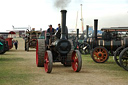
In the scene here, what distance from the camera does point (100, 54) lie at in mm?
10938

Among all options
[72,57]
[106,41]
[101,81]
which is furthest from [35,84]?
[106,41]

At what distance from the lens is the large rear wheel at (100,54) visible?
35.7ft

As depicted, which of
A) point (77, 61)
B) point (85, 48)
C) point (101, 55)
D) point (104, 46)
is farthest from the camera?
point (85, 48)

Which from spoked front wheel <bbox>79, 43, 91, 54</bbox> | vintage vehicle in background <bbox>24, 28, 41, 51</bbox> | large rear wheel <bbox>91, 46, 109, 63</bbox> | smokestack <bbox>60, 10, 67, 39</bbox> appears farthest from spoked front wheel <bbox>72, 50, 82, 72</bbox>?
vintage vehicle in background <bbox>24, 28, 41, 51</bbox>

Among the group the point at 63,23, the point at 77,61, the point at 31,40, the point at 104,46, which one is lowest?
the point at 77,61

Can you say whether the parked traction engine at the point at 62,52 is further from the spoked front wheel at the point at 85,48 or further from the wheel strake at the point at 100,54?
the spoked front wheel at the point at 85,48

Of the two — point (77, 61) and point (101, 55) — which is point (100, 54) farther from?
point (77, 61)

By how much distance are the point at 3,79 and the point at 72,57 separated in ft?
9.02

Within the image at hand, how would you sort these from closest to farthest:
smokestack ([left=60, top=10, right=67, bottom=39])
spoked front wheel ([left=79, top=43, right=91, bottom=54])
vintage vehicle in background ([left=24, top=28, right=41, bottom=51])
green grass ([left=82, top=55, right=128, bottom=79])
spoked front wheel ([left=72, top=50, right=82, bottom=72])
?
green grass ([left=82, top=55, right=128, bottom=79]) < spoked front wheel ([left=72, top=50, right=82, bottom=72]) < smokestack ([left=60, top=10, right=67, bottom=39]) < spoked front wheel ([left=79, top=43, right=91, bottom=54]) < vintage vehicle in background ([left=24, top=28, right=41, bottom=51])

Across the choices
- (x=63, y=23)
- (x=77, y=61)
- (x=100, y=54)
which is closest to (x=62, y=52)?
(x=77, y=61)

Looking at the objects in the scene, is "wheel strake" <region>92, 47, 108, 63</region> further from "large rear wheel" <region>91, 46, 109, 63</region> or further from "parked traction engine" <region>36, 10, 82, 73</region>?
"parked traction engine" <region>36, 10, 82, 73</region>

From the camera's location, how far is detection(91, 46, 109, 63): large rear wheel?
10883mm


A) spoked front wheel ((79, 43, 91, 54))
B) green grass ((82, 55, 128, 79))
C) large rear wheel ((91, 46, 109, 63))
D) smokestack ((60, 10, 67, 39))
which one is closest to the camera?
green grass ((82, 55, 128, 79))

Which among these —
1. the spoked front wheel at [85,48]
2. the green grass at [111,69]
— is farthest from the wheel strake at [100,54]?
the spoked front wheel at [85,48]
